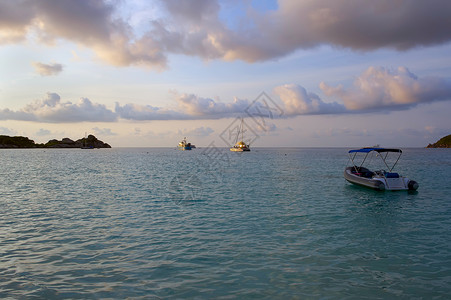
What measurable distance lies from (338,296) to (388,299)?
144 centimetres

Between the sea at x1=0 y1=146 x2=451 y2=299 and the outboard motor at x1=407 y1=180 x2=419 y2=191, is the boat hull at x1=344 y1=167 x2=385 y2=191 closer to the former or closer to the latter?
the outboard motor at x1=407 y1=180 x2=419 y2=191

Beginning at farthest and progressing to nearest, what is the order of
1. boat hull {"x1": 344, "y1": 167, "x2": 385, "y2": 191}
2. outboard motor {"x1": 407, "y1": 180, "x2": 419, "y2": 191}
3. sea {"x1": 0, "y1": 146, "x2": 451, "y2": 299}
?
1. boat hull {"x1": 344, "y1": 167, "x2": 385, "y2": 191}
2. outboard motor {"x1": 407, "y1": 180, "x2": 419, "y2": 191}
3. sea {"x1": 0, "y1": 146, "x2": 451, "y2": 299}

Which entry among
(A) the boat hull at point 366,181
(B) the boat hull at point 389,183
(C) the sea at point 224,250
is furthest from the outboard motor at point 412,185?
(C) the sea at point 224,250

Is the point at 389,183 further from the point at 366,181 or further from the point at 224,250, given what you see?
the point at 224,250

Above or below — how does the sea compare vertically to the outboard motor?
below

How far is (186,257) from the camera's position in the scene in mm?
12070

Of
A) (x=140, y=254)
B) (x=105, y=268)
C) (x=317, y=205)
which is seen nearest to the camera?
(x=105, y=268)

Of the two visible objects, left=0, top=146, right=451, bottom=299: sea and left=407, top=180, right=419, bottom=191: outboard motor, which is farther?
left=407, top=180, right=419, bottom=191: outboard motor

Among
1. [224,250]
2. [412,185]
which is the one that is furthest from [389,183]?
[224,250]

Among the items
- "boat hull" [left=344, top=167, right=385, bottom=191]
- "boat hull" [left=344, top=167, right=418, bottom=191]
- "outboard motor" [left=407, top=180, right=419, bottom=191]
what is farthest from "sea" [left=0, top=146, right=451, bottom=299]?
"outboard motor" [left=407, top=180, right=419, bottom=191]

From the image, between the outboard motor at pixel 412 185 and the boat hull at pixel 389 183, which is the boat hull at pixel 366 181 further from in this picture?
the outboard motor at pixel 412 185

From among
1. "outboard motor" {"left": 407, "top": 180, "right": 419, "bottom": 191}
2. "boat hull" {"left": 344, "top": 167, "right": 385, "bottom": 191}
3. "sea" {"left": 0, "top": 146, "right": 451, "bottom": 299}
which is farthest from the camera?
"boat hull" {"left": 344, "top": 167, "right": 385, "bottom": 191}

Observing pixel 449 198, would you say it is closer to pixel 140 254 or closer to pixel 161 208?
pixel 161 208

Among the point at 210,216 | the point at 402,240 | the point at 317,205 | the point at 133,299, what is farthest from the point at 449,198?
the point at 133,299
